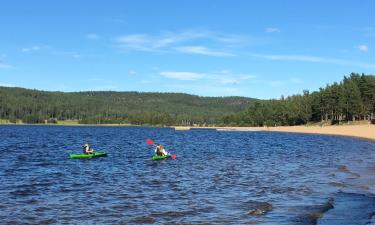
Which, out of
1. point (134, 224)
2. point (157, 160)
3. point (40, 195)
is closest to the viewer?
point (134, 224)

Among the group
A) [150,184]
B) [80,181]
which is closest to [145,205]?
[150,184]

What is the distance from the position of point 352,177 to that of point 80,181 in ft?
60.3

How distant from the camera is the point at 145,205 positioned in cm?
2295

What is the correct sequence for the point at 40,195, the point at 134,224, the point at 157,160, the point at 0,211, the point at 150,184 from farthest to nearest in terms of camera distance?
the point at 157,160 → the point at 150,184 → the point at 40,195 → the point at 0,211 → the point at 134,224

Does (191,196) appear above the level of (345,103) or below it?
below

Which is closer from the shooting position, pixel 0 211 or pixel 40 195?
pixel 0 211

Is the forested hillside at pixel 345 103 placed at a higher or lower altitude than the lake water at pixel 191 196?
higher

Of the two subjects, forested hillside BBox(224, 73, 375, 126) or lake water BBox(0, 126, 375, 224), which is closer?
lake water BBox(0, 126, 375, 224)

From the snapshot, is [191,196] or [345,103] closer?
[191,196]

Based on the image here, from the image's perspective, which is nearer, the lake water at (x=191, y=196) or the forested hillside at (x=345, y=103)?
the lake water at (x=191, y=196)

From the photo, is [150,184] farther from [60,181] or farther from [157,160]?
[157,160]

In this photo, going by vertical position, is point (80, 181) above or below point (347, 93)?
below

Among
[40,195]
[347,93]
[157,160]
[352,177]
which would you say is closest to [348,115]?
[347,93]

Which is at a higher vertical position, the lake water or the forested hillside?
the forested hillside
